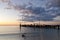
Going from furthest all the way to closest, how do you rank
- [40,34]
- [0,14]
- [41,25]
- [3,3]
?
1. [40,34]
2. [41,25]
3. [0,14]
4. [3,3]

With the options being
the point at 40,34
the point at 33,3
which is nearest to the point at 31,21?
the point at 33,3

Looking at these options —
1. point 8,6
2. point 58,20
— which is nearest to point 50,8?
point 58,20

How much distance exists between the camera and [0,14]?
9.92 ft

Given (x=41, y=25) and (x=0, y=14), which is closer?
(x=0, y=14)

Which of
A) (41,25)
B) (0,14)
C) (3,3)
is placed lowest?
(41,25)

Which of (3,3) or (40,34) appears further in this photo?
(40,34)

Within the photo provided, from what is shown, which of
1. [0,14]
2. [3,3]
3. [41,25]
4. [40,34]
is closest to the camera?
[3,3]

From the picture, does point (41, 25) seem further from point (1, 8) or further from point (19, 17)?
point (1, 8)

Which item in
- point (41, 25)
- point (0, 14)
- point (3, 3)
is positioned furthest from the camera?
point (41, 25)

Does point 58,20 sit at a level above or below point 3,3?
below

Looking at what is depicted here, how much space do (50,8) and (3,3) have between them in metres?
1.00

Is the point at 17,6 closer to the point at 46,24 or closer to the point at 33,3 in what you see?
the point at 33,3

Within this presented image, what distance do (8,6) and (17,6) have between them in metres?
0.19

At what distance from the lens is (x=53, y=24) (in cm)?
315
